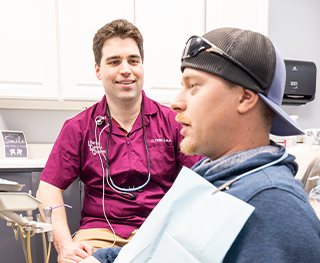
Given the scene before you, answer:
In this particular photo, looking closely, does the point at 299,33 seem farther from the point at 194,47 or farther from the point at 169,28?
the point at 194,47

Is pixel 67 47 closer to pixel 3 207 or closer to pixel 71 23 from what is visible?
pixel 71 23

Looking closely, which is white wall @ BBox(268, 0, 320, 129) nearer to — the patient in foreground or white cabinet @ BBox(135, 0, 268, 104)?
white cabinet @ BBox(135, 0, 268, 104)

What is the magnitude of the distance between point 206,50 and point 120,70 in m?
0.87

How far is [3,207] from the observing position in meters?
0.71

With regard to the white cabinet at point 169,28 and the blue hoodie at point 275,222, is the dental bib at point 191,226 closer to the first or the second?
the blue hoodie at point 275,222

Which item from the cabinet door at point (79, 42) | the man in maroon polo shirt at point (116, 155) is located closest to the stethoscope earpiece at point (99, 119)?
the man in maroon polo shirt at point (116, 155)

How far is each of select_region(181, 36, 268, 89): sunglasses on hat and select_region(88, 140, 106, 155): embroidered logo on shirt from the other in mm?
790

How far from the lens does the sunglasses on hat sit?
647mm

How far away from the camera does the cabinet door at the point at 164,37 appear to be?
2189 mm

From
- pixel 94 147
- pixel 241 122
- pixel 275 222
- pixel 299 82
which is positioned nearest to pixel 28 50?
pixel 94 147

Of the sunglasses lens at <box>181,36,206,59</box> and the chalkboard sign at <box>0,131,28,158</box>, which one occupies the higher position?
the sunglasses lens at <box>181,36,206,59</box>

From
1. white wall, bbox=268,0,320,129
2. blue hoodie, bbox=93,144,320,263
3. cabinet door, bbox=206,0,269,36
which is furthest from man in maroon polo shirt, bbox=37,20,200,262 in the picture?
white wall, bbox=268,0,320,129

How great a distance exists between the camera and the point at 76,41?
81.7 inches

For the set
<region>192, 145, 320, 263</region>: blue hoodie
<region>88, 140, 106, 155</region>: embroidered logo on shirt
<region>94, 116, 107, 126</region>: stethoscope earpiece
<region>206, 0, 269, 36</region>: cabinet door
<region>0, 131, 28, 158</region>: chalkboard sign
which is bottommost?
<region>0, 131, 28, 158</region>: chalkboard sign
